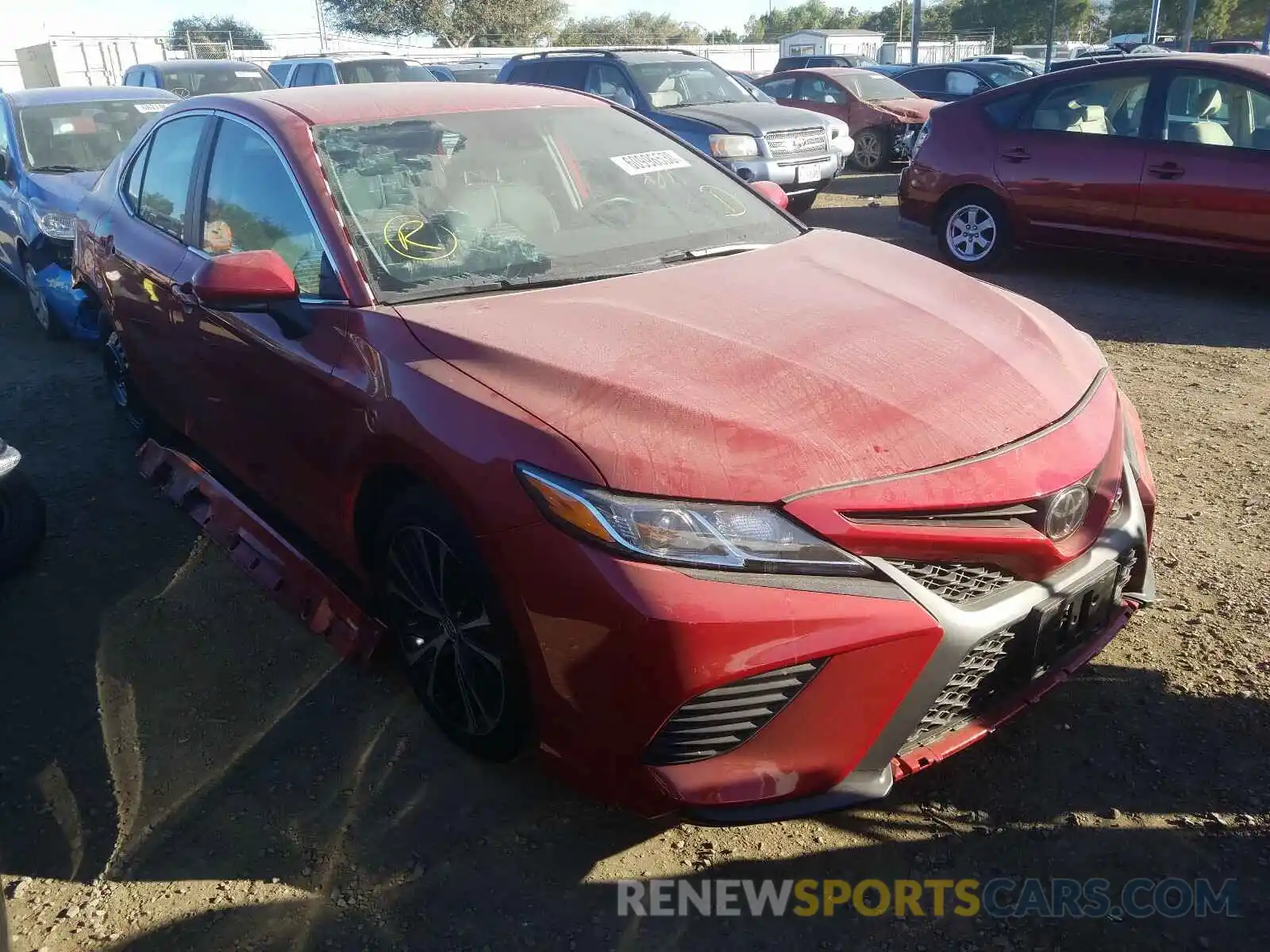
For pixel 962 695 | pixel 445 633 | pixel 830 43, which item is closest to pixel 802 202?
pixel 445 633

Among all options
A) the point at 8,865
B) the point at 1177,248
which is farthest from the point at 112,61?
the point at 8,865

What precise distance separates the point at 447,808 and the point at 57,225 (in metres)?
5.60

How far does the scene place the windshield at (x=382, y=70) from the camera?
14.2 metres

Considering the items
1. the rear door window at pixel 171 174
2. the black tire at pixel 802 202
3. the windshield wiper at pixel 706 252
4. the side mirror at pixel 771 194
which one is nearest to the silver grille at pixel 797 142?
the black tire at pixel 802 202

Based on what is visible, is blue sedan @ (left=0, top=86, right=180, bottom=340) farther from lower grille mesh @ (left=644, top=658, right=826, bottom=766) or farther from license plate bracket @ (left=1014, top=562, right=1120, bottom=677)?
license plate bracket @ (left=1014, top=562, right=1120, bottom=677)

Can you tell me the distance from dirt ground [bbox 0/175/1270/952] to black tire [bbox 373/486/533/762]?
0.17m

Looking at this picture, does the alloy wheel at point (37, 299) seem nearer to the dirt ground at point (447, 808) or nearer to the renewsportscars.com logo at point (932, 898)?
the dirt ground at point (447, 808)

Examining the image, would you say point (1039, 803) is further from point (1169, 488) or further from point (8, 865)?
point (8, 865)

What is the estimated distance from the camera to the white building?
38.3 m

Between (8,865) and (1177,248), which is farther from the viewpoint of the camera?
(1177,248)

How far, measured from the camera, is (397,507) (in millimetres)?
2648

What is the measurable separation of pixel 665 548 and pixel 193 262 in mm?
2453

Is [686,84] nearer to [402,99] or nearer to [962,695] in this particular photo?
[402,99]

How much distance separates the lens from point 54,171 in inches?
281
